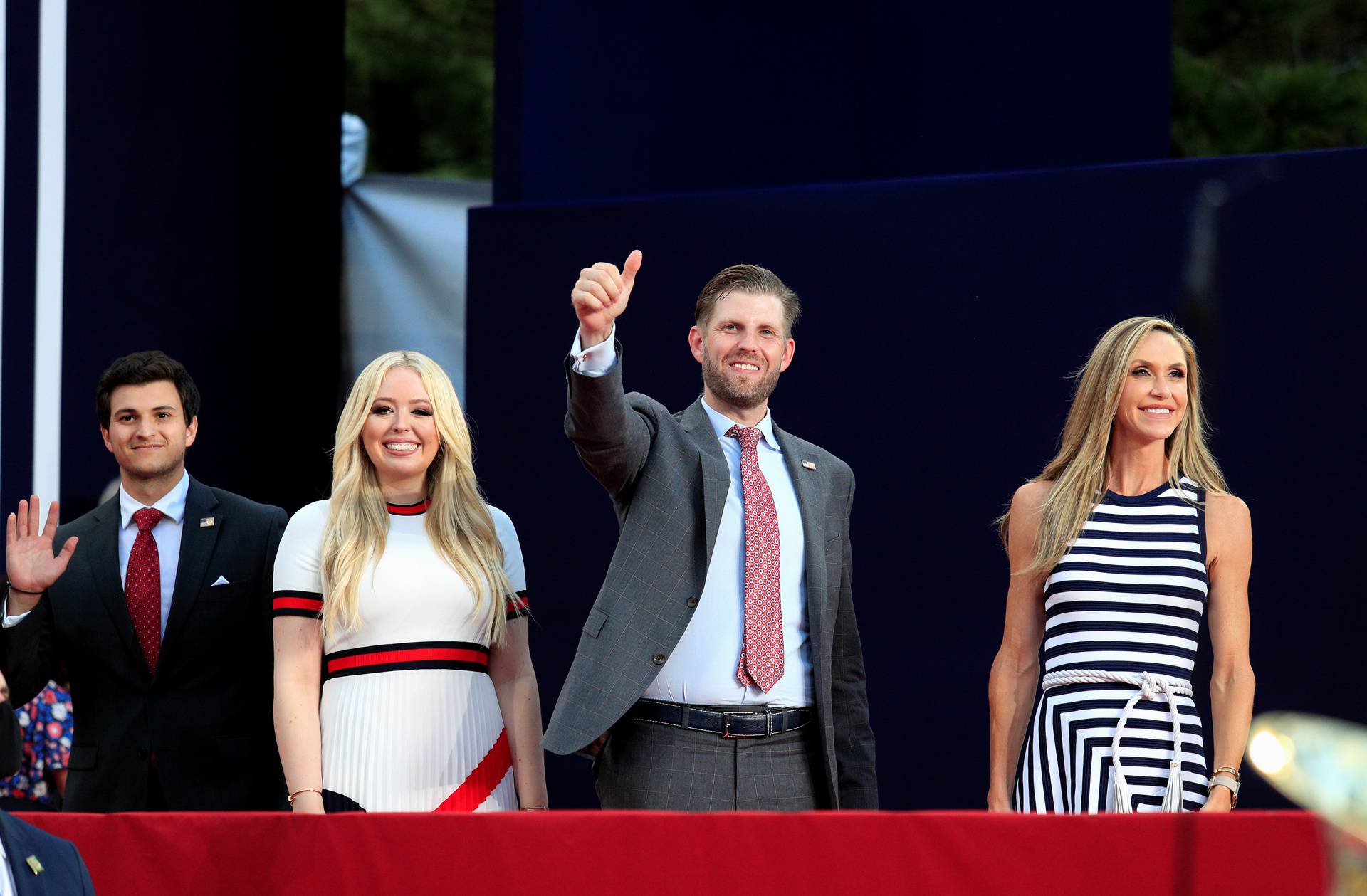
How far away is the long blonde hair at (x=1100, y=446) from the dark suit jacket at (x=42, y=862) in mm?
1769

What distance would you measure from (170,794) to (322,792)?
47cm

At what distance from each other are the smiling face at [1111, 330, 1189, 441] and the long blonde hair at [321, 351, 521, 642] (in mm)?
1249

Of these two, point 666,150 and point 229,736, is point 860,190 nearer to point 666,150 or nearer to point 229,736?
point 666,150

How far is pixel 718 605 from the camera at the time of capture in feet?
10.1

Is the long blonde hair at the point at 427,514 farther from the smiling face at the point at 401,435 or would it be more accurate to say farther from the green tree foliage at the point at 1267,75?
the green tree foliage at the point at 1267,75

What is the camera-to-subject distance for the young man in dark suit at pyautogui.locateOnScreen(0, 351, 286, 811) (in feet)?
11.0

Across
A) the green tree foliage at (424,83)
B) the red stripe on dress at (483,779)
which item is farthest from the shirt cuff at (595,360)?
the green tree foliage at (424,83)

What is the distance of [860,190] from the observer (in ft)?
14.7

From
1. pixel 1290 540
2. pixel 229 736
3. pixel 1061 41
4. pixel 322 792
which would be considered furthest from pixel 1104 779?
pixel 1061 41

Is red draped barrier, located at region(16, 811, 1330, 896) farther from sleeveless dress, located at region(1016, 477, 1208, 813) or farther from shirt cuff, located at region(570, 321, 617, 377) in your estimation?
shirt cuff, located at region(570, 321, 617, 377)

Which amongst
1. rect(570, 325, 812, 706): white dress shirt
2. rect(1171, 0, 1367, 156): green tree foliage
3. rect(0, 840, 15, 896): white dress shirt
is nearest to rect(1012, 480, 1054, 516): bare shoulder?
rect(570, 325, 812, 706): white dress shirt

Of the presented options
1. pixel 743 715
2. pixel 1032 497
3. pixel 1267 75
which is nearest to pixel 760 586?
pixel 743 715

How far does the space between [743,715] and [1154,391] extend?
39.7 inches

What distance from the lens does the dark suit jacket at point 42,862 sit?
85.7 inches
